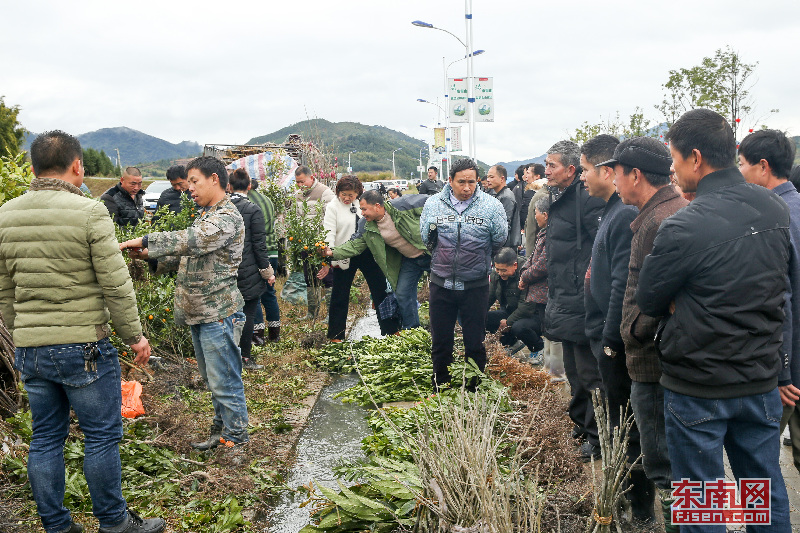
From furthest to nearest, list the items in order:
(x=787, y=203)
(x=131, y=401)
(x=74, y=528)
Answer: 1. (x=131, y=401)
2. (x=787, y=203)
3. (x=74, y=528)

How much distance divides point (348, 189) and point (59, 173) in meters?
4.91

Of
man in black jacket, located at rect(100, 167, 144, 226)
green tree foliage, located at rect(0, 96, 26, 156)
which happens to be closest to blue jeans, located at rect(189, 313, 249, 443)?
man in black jacket, located at rect(100, 167, 144, 226)

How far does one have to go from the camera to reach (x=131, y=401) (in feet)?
15.8

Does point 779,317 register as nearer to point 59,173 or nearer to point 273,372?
point 59,173

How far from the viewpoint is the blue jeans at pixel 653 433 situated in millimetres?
3088


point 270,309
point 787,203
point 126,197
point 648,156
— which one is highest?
point 648,156

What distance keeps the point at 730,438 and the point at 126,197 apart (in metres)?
7.93

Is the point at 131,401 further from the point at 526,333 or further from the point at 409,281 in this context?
the point at 526,333

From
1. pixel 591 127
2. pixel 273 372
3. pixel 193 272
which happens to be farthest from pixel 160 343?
pixel 591 127

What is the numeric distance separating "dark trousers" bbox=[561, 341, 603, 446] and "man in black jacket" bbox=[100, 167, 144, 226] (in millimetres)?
6054

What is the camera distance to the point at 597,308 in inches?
154

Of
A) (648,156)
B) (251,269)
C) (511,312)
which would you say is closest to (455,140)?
(511,312)

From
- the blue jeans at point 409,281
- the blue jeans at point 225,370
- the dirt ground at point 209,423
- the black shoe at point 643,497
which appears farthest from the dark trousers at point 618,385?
the blue jeans at point 409,281

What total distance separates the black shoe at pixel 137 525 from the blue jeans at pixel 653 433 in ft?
8.73
